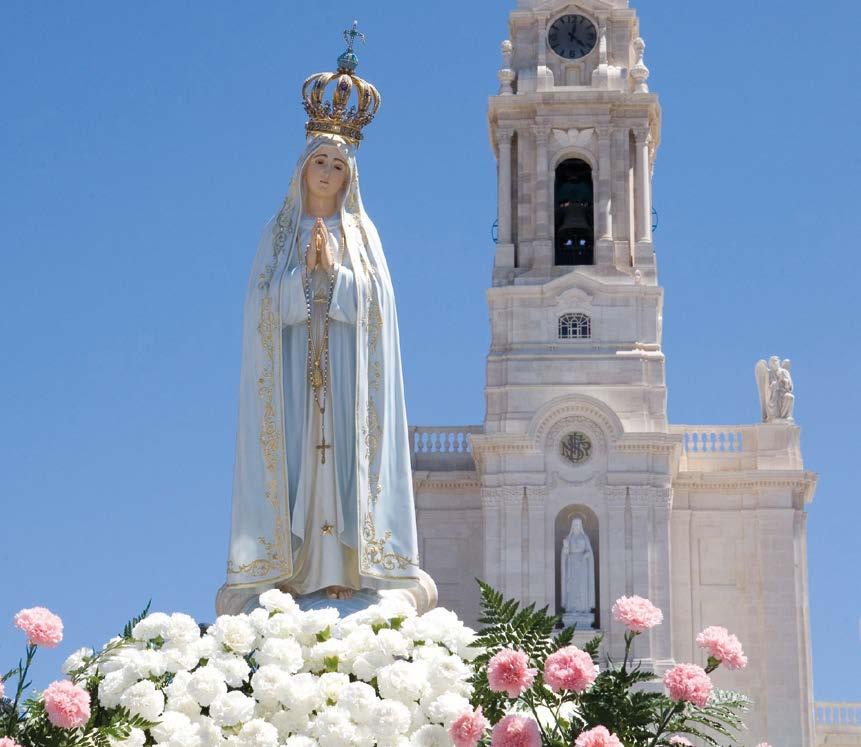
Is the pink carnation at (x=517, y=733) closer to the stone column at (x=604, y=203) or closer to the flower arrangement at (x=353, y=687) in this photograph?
the flower arrangement at (x=353, y=687)

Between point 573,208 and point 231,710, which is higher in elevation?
point 573,208

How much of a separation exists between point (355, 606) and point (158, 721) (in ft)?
10.5

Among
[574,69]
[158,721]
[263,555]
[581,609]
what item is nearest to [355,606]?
[263,555]

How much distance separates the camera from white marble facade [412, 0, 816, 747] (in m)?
45.2

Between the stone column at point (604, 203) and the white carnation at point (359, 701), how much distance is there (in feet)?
125

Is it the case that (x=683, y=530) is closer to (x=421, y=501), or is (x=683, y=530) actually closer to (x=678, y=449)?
(x=678, y=449)

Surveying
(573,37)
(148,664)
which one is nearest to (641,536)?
(573,37)

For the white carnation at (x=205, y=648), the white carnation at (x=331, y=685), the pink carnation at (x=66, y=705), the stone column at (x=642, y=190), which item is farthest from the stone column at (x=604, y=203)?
the pink carnation at (x=66, y=705)

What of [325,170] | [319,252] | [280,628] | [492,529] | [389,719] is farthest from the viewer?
[492,529]

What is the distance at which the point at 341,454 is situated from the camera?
43.5 feet

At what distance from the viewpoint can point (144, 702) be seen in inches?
392

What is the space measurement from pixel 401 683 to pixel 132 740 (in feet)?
4.31

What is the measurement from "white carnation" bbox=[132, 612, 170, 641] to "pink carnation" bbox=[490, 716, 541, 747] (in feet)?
6.55

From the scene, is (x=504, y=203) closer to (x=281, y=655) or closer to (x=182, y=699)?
(x=281, y=655)
